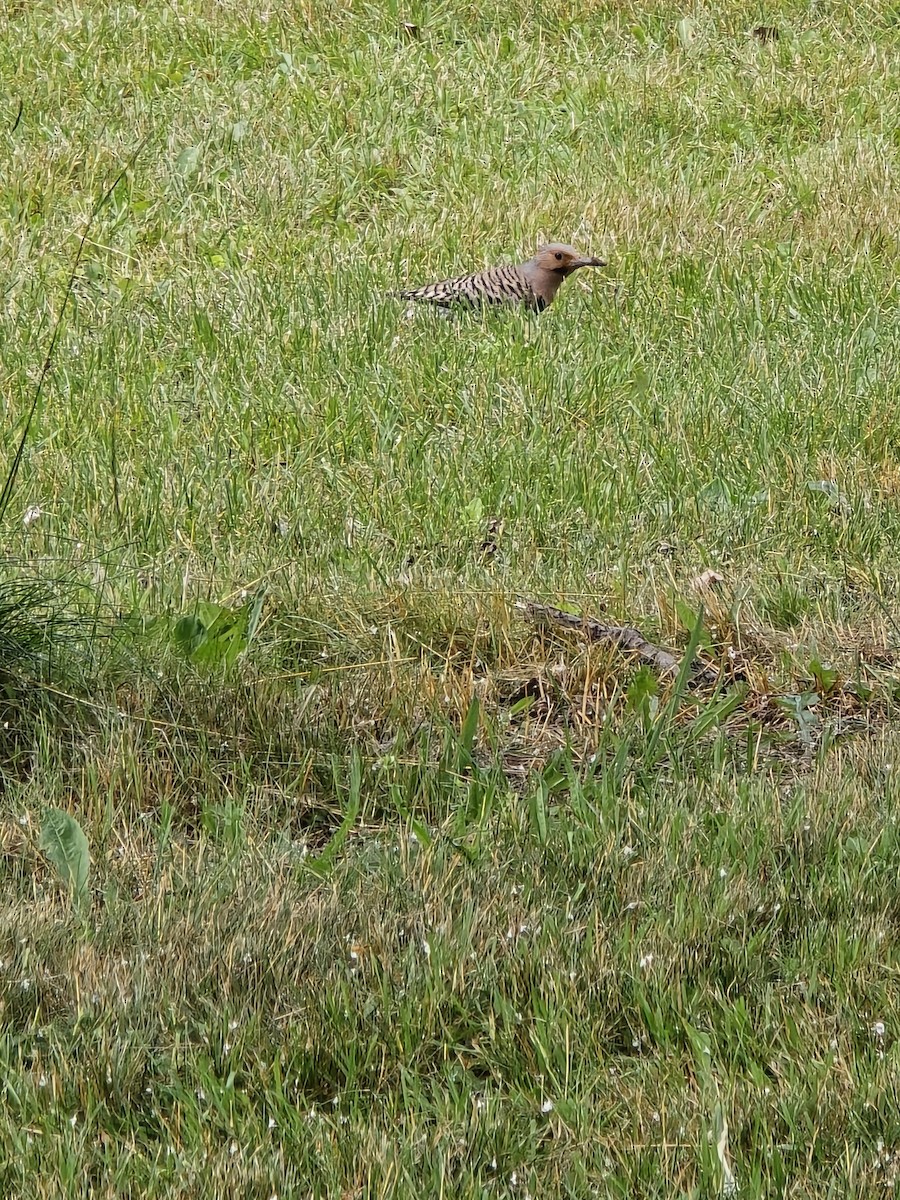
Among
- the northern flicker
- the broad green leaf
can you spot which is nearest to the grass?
the broad green leaf

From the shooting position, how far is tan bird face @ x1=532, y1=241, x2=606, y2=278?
6.88 m

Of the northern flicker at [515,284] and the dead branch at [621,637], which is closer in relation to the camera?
the dead branch at [621,637]

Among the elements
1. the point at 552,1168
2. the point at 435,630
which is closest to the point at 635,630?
the point at 435,630

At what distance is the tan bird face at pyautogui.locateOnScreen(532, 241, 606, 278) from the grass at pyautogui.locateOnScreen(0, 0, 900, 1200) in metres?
0.17

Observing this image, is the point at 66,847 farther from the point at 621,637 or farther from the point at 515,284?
the point at 515,284

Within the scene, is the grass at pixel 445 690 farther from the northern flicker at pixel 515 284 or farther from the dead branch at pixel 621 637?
the northern flicker at pixel 515 284

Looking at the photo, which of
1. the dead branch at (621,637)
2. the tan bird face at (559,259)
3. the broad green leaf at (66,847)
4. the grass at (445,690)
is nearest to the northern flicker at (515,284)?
the tan bird face at (559,259)

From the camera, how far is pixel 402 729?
12.2 feet

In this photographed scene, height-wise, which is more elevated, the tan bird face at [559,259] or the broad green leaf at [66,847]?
the broad green leaf at [66,847]

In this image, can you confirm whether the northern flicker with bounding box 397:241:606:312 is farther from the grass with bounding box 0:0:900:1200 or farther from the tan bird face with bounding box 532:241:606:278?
the grass with bounding box 0:0:900:1200

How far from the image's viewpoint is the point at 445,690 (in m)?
3.83

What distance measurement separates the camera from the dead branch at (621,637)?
158 inches

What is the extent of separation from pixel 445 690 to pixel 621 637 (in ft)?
1.71

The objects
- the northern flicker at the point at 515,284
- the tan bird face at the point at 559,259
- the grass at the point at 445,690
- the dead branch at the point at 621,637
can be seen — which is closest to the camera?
the grass at the point at 445,690
